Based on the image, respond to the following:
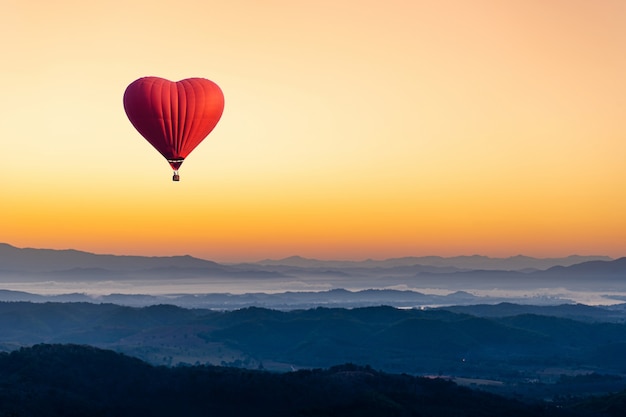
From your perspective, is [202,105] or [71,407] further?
[71,407]

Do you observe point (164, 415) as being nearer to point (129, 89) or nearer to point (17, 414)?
point (17, 414)

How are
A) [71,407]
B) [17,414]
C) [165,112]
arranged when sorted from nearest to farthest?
[165,112] → [17,414] → [71,407]

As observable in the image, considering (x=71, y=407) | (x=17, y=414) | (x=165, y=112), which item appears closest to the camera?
(x=165, y=112)

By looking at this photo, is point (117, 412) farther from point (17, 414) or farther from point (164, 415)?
point (17, 414)

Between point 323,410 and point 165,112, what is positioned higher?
point 165,112

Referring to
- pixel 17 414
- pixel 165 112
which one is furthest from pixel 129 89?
pixel 17 414

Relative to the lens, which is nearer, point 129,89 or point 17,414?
point 129,89

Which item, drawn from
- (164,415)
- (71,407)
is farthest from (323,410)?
(71,407)
